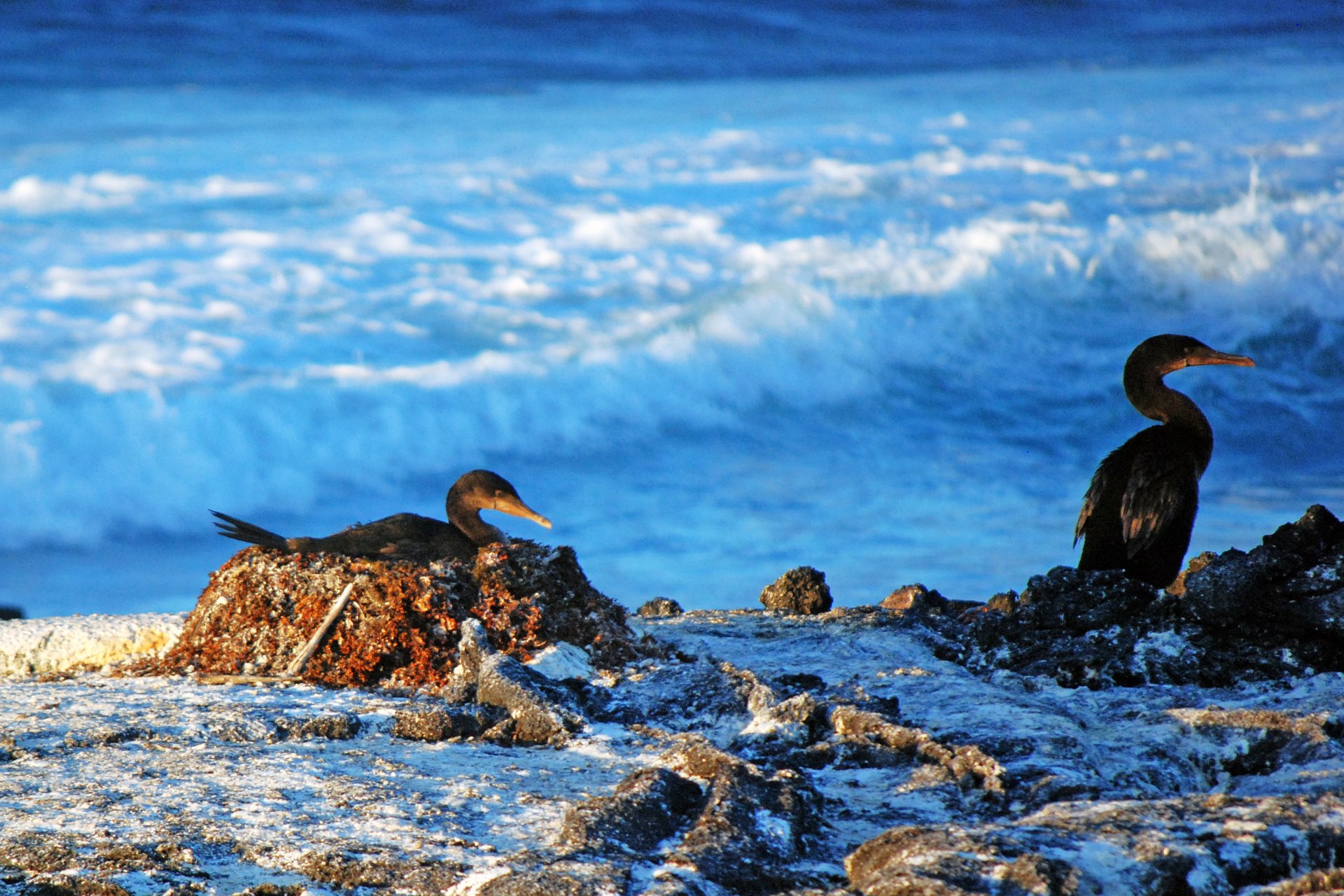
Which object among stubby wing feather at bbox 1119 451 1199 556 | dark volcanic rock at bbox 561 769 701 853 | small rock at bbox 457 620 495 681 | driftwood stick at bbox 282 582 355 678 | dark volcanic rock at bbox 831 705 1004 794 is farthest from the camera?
stubby wing feather at bbox 1119 451 1199 556

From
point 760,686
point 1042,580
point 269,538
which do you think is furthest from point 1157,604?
point 269,538

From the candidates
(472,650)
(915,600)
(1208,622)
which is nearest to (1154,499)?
(1208,622)

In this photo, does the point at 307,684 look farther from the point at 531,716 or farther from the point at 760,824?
the point at 760,824

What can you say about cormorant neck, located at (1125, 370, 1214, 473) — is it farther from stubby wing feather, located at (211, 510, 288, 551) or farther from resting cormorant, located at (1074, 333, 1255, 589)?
stubby wing feather, located at (211, 510, 288, 551)

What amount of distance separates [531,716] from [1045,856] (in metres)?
3.51

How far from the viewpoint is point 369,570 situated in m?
8.96

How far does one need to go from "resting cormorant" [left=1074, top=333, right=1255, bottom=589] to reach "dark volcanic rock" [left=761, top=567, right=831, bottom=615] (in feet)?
9.47

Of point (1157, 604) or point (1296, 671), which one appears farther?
point (1157, 604)

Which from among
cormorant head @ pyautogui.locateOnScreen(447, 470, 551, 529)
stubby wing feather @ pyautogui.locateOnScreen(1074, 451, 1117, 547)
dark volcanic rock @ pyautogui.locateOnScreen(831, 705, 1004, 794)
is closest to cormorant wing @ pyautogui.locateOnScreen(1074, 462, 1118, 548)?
stubby wing feather @ pyautogui.locateOnScreen(1074, 451, 1117, 547)

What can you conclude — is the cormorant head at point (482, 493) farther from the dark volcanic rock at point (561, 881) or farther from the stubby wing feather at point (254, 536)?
the dark volcanic rock at point (561, 881)

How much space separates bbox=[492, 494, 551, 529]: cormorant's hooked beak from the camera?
10266 mm

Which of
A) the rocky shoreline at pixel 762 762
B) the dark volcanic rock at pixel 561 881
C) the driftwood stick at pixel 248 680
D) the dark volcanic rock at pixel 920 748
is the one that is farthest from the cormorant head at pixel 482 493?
the dark volcanic rock at pixel 561 881

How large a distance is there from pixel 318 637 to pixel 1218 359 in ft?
25.3

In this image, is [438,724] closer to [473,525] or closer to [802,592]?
[473,525]
